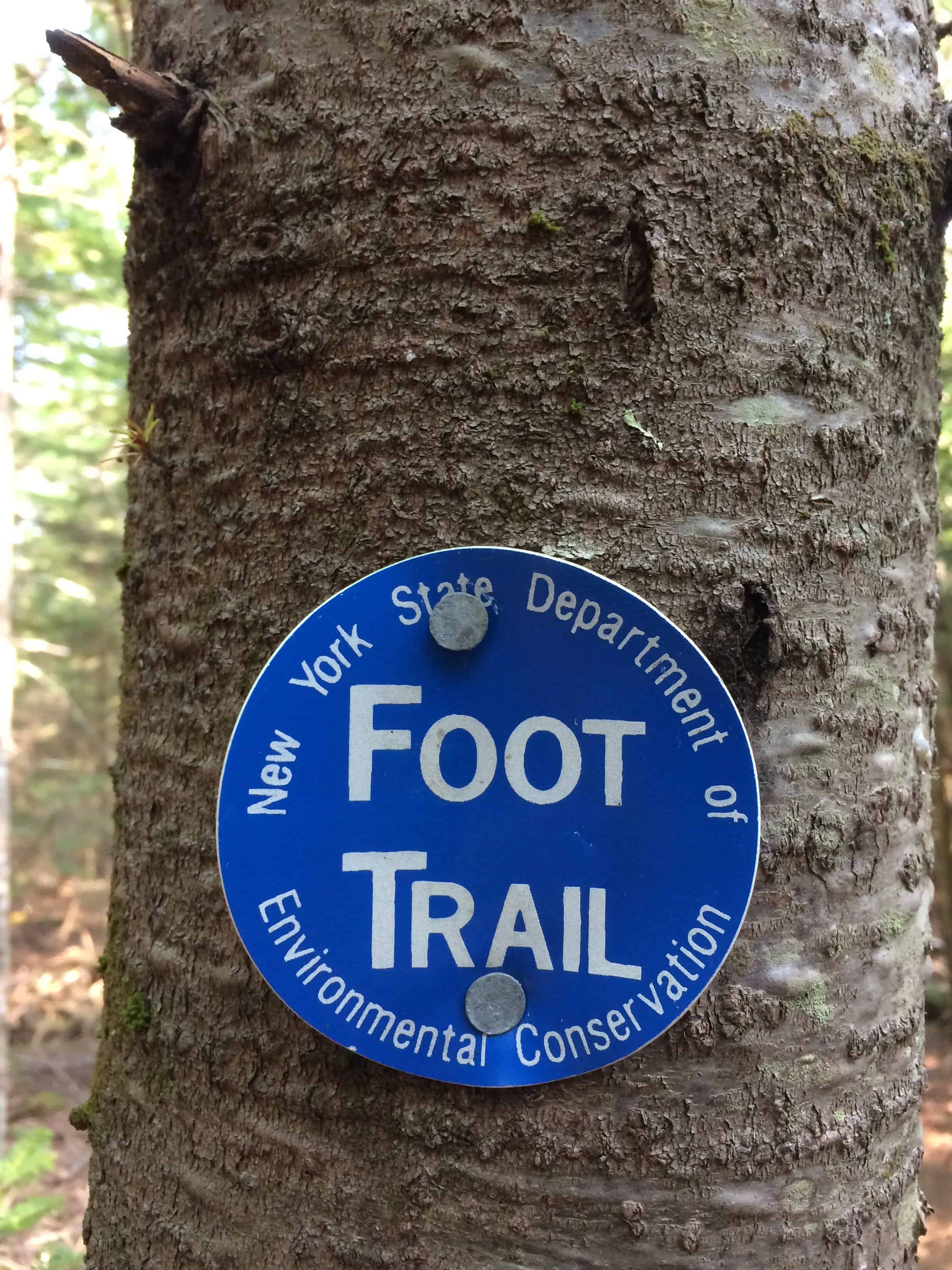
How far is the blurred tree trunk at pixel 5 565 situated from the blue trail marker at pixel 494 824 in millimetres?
7279

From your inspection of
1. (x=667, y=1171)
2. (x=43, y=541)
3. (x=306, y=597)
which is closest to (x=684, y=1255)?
(x=667, y=1171)

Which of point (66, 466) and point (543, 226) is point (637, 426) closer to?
point (543, 226)

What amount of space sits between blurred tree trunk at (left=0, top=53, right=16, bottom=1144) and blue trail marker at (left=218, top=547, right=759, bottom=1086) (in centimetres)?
728

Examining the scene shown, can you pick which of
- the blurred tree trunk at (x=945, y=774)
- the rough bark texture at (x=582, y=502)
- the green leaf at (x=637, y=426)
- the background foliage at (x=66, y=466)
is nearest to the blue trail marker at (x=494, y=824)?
the rough bark texture at (x=582, y=502)

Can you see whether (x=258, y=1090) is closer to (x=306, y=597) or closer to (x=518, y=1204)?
(x=518, y=1204)

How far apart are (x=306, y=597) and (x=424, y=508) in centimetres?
15

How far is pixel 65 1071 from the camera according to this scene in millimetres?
8742

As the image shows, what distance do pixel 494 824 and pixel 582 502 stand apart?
32 cm

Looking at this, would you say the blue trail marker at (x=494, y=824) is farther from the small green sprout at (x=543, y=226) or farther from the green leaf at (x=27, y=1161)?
the green leaf at (x=27, y=1161)

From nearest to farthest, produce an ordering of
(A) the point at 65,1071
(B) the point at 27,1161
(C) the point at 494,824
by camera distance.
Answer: (C) the point at 494,824 → (B) the point at 27,1161 → (A) the point at 65,1071

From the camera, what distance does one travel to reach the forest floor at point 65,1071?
19.9 feet

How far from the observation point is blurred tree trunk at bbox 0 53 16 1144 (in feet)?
23.0

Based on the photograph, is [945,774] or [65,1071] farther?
[945,774]

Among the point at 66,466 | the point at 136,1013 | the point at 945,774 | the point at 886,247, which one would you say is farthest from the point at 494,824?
the point at 66,466
